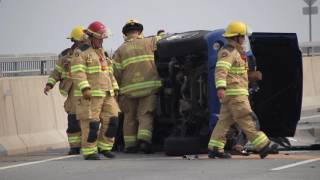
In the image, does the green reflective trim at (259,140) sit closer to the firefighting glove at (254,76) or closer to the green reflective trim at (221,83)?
the green reflective trim at (221,83)

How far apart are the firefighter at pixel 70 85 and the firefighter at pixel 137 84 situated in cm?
66

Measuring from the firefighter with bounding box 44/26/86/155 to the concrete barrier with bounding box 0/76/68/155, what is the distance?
741mm

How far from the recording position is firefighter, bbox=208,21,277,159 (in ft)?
46.7

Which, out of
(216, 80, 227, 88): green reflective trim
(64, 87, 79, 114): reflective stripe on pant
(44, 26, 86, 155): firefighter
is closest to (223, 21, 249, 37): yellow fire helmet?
(216, 80, 227, 88): green reflective trim

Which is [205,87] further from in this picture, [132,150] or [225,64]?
[132,150]

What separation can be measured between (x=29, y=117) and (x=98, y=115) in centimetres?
259

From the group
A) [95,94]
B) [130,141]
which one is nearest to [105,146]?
[95,94]

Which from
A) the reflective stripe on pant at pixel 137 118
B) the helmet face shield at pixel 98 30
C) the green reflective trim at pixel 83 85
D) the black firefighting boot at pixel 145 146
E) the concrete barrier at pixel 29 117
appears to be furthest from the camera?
the concrete barrier at pixel 29 117

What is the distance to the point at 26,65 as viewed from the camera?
2148 centimetres

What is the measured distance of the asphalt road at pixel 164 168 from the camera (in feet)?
40.5

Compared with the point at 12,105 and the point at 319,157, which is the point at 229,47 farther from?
the point at 12,105

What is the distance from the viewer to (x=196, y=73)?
594 inches

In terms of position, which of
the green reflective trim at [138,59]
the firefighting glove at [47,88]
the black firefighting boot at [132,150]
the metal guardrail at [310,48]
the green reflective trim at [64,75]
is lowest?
the metal guardrail at [310,48]

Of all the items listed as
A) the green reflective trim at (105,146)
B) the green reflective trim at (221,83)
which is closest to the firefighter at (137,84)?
the green reflective trim at (105,146)
